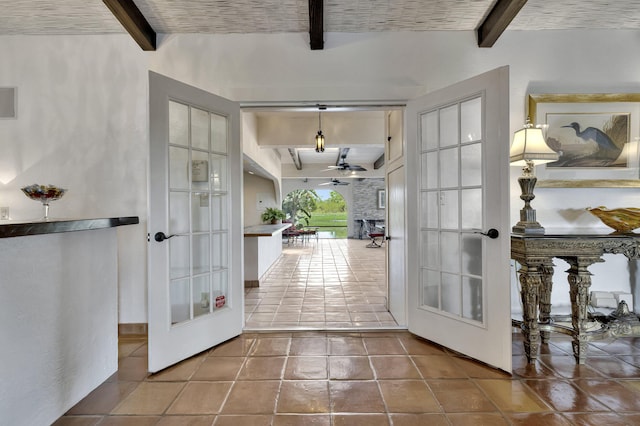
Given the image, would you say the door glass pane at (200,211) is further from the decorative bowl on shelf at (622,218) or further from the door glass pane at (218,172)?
the decorative bowl on shelf at (622,218)

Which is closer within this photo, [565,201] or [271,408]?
[271,408]

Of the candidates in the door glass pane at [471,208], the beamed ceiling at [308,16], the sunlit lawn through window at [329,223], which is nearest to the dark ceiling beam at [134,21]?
the beamed ceiling at [308,16]

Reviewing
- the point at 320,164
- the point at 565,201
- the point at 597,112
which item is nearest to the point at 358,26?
the point at 597,112

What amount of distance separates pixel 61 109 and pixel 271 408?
312cm

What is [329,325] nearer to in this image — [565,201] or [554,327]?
[554,327]

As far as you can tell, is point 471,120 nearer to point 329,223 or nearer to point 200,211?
point 200,211

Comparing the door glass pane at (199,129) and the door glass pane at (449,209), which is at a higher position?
the door glass pane at (199,129)

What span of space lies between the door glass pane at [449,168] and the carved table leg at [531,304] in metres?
0.80

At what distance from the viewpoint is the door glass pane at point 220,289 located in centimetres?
255

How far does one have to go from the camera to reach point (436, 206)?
8.36ft

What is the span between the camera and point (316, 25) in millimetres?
2547

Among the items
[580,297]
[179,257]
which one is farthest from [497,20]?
[179,257]

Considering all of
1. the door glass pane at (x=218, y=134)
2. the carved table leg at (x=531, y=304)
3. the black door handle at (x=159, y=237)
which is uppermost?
the door glass pane at (x=218, y=134)

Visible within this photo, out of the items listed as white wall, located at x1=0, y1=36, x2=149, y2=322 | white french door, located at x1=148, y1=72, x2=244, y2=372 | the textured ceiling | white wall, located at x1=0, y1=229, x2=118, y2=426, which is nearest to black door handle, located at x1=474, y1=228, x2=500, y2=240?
the textured ceiling
